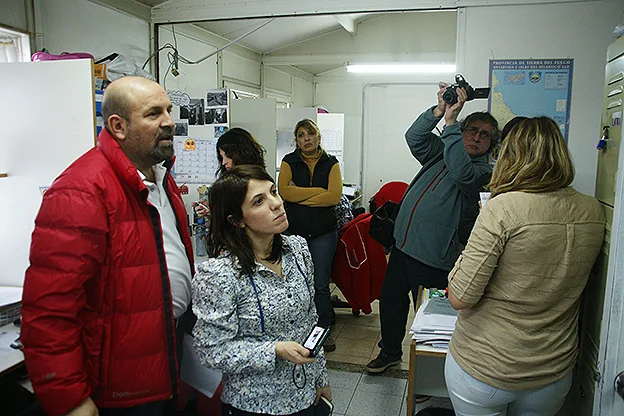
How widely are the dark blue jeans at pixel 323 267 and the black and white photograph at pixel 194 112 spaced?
4.01 feet

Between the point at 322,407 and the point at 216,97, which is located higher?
the point at 216,97

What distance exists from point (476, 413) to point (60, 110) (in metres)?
1.93

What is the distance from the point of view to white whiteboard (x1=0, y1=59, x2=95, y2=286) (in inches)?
78.0

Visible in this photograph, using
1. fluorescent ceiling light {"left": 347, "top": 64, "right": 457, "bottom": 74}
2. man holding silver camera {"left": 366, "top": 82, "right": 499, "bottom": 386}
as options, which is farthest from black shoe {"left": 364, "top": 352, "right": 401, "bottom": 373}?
fluorescent ceiling light {"left": 347, "top": 64, "right": 457, "bottom": 74}

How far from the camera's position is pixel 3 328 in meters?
1.81

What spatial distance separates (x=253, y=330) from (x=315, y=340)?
0.59ft

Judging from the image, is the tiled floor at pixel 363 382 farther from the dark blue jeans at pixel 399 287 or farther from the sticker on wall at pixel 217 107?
the sticker on wall at pixel 217 107

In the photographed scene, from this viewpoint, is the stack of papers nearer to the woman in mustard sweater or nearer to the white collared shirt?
the white collared shirt

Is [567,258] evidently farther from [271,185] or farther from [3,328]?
[3,328]

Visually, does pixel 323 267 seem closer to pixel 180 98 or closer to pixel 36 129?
pixel 180 98

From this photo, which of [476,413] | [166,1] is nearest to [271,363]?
[476,413]

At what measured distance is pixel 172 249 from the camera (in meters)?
1.56

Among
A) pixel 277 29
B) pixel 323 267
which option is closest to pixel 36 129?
pixel 323 267

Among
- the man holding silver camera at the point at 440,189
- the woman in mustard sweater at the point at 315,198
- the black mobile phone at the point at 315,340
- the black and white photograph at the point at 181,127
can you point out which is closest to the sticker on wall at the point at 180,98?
the black and white photograph at the point at 181,127
